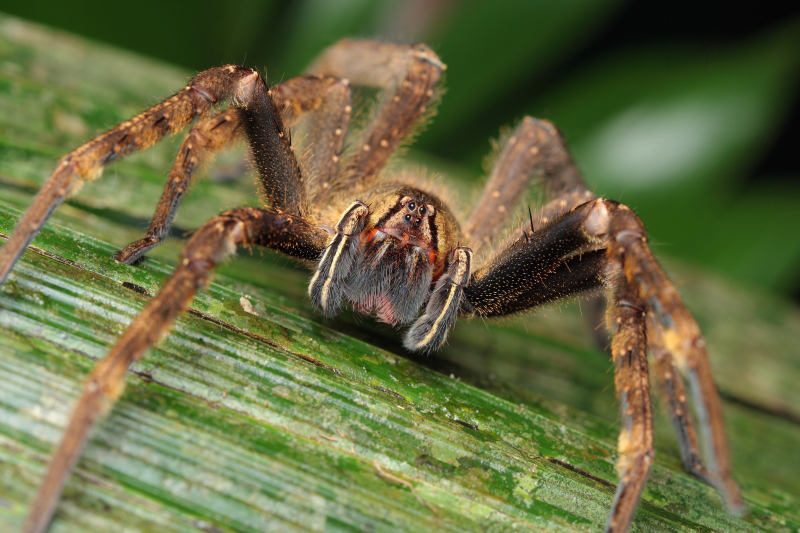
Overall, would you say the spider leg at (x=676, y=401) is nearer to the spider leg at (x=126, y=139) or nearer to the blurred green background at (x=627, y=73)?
the spider leg at (x=126, y=139)


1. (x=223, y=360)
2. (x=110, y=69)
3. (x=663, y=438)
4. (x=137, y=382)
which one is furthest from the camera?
(x=110, y=69)

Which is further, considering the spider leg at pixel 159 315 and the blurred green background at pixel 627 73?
the blurred green background at pixel 627 73

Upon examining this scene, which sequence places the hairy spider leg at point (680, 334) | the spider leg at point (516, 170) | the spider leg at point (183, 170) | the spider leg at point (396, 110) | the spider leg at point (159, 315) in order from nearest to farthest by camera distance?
the spider leg at point (159, 315) < the hairy spider leg at point (680, 334) < the spider leg at point (183, 170) < the spider leg at point (396, 110) < the spider leg at point (516, 170)

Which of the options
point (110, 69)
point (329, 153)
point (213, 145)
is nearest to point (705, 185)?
point (329, 153)

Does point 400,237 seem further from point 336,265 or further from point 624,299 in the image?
point 624,299

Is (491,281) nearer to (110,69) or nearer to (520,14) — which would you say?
(520,14)

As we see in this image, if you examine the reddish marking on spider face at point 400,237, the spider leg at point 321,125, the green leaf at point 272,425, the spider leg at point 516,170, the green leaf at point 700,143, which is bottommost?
the green leaf at point 272,425

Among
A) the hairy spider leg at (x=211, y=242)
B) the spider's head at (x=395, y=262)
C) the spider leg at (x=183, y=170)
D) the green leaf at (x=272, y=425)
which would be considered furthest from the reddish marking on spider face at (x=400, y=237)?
the spider leg at (x=183, y=170)

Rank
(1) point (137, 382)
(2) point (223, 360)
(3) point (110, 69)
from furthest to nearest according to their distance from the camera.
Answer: (3) point (110, 69), (2) point (223, 360), (1) point (137, 382)
